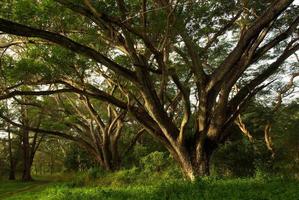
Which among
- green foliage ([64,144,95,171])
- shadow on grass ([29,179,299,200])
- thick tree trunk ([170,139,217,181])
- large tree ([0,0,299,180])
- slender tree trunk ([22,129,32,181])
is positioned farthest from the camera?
green foliage ([64,144,95,171])

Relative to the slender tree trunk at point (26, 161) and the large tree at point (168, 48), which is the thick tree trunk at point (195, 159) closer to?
the large tree at point (168, 48)

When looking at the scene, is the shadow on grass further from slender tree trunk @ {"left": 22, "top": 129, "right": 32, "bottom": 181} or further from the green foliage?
the green foliage

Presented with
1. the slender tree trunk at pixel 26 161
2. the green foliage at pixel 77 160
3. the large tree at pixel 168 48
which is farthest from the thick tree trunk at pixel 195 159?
the green foliage at pixel 77 160

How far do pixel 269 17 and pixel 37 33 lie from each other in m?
5.63

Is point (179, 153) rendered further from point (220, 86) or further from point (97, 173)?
point (97, 173)

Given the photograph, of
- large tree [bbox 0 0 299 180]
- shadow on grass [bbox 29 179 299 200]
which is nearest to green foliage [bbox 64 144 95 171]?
large tree [bbox 0 0 299 180]

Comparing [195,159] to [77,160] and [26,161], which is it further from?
[77,160]

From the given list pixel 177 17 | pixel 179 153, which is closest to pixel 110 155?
pixel 179 153

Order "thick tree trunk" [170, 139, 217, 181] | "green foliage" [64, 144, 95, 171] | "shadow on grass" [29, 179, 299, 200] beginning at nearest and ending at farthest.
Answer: "shadow on grass" [29, 179, 299, 200]
"thick tree trunk" [170, 139, 217, 181]
"green foliage" [64, 144, 95, 171]

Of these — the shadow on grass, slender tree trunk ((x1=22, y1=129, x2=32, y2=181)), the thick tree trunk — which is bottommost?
the shadow on grass

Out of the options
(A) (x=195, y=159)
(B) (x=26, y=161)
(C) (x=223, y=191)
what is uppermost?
(B) (x=26, y=161)

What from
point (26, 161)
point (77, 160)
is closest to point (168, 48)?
point (26, 161)

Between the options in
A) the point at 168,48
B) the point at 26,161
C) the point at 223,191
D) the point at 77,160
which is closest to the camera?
the point at 223,191

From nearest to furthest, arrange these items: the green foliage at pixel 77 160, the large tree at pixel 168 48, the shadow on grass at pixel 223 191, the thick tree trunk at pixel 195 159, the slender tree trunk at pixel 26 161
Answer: the shadow on grass at pixel 223 191 → the large tree at pixel 168 48 → the thick tree trunk at pixel 195 159 → the slender tree trunk at pixel 26 161 → the green foliage at pixel 77 160
